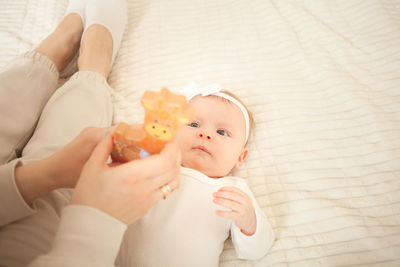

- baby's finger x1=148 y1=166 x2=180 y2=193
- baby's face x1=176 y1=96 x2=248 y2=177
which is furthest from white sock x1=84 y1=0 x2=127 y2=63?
baby's finger x1=148 y1=166 x2=180 y2=193

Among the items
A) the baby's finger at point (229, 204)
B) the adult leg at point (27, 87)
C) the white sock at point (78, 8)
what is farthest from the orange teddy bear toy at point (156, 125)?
the white sock at point (78, 8)

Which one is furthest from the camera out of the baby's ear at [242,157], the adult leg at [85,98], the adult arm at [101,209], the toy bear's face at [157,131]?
the baby's ear at [242,157]

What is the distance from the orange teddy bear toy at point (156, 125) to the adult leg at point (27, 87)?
509 millimetres

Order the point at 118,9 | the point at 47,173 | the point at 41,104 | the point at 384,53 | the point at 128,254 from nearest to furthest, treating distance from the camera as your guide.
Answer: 1. the point at 47,173
2. the point at 128,254
3. the point at 41,104
4. the point at 384,53
5. the point at 118,9

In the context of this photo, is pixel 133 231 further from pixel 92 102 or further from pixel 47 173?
pixel 92 102

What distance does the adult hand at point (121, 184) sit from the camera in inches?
20.9

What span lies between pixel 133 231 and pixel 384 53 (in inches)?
54.3

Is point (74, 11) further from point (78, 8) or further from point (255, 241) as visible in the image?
point (255, 241)

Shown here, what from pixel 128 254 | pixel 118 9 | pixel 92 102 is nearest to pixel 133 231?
pixel 128 254

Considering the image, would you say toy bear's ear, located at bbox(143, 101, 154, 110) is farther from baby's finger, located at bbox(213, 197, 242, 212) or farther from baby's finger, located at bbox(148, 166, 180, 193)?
baby's finger, located at bbox(213, 197, 242, 212)

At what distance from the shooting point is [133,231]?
0.83m

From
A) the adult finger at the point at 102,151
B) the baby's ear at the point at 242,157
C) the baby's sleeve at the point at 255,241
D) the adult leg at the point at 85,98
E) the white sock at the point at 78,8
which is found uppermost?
the white sock at the point at 78,8

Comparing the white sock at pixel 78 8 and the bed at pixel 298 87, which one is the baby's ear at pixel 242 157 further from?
the white sock at pixel 78 8

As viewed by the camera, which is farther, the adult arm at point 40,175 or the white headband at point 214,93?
the white headband at point 214,93
